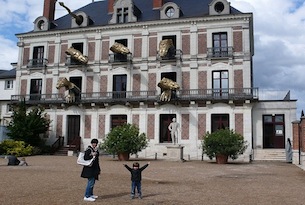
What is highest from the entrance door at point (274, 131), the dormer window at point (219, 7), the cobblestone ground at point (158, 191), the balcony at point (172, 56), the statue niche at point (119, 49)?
the dormer window at point (219, 7)

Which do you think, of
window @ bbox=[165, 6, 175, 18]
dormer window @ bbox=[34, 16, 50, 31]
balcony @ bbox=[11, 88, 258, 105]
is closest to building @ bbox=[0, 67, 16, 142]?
balcony @ bbox=[11, 88, 258, 105]

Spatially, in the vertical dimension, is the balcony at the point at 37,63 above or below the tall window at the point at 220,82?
above

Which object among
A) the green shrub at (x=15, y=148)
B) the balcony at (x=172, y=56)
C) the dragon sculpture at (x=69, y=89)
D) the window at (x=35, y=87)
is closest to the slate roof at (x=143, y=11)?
the balcony at (x=172, y=56)

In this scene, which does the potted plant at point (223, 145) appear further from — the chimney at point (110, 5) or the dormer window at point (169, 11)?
the chimney at point (110, 5)

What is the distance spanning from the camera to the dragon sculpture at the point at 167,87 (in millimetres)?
23922

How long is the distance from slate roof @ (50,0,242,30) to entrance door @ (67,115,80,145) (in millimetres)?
8373

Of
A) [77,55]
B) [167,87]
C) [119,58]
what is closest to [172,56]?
[167,87]

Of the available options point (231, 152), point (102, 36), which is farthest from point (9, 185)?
point (102, 36)

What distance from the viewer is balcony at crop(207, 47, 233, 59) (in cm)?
2459

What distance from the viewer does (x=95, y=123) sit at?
26.9 m

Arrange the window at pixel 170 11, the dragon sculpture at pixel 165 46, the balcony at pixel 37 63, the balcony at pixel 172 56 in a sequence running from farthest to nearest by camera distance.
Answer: the balcony at pixel 37 63 → the window at pixel 170 11 → the balcony at pixel 172 56 → the dragon sculpture at pixel 165 46

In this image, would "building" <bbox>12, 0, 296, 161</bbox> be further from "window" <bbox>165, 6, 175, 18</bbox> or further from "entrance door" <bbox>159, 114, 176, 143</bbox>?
"window" <bbox>165, 6, 175, 18</bbox>

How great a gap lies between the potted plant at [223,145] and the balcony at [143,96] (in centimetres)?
476

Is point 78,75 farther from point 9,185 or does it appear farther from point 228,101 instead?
point 9,185
